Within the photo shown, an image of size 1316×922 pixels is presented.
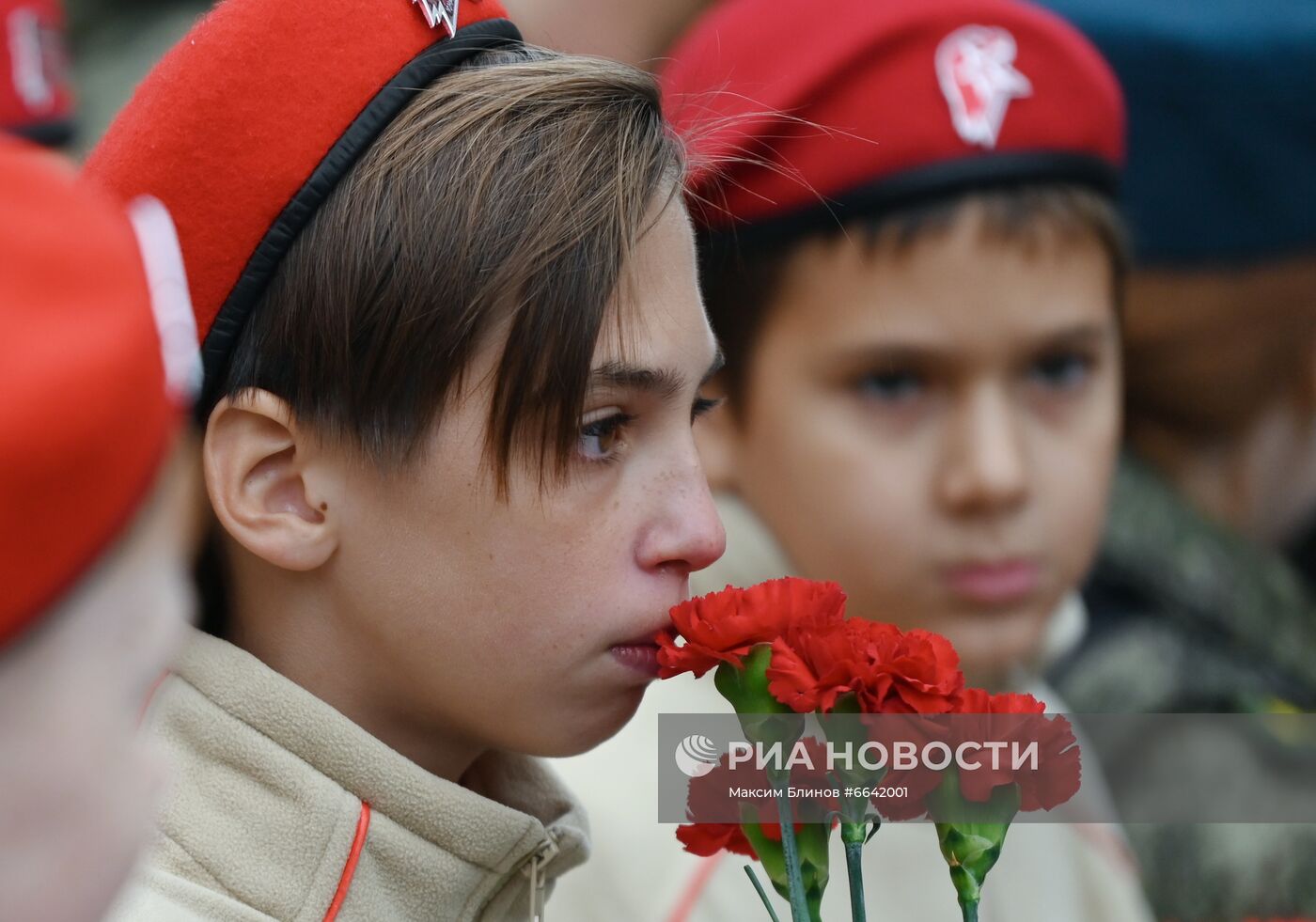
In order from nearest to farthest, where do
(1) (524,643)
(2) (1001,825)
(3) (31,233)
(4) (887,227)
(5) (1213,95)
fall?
1. (3) (31,233)
2. (2) (1001,825)
3. (1) (524,643)
4. (4) (887,227)
5. (5) (1213,95)

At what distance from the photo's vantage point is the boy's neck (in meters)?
1.09

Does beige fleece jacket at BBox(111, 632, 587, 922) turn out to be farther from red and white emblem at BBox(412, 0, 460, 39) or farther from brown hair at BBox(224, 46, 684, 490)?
red and white emblem at BBox(412, 0, 460, 39)

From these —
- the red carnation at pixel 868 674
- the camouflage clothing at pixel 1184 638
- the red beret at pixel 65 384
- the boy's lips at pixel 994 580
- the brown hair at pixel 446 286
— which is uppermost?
the red beret at pixel 65 384

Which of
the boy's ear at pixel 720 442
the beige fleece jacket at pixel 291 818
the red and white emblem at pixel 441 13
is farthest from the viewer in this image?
the boy's ear at pixel 720 442

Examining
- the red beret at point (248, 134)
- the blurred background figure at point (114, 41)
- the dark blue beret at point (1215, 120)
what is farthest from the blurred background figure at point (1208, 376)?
the blurred background figure at point (114, 41)

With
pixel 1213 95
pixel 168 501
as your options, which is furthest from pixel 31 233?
pixel 1213 95

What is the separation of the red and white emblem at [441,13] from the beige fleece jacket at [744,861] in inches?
27.5

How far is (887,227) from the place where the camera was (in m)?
1.65

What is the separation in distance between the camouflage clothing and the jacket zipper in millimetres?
1237

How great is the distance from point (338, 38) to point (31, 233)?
1.71 ft

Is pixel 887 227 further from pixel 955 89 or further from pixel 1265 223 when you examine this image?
pixel 1265 223

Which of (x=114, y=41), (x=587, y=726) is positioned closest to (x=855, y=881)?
(x=587, y=726)

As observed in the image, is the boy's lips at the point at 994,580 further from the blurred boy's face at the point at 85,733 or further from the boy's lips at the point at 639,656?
the blurred boy's face at the point at 85,733

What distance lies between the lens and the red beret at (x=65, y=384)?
0.56 metres
